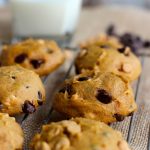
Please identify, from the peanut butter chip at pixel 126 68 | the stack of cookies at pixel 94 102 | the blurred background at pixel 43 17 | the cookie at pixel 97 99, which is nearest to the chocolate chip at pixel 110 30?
the blurred background at pixel 43 17

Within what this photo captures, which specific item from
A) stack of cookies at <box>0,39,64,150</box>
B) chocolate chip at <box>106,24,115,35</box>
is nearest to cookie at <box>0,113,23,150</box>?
stack of cookies at <box>0,39,64,150</box>

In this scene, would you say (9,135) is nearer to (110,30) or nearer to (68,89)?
(68,89)

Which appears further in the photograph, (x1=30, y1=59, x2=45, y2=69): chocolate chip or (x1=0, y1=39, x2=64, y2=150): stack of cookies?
(x1=30, y1=59, x2=45, y2=69): chocolate chip

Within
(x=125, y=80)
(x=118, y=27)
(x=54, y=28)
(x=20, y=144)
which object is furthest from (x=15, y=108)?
(x=118, y=27)

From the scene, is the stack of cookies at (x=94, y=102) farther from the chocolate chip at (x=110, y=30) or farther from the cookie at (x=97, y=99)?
the chocolate chip at (x=110, y=30)

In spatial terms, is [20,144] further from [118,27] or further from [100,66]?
[118,27]

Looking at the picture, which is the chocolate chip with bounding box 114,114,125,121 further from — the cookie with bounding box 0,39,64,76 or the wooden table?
the cookie with bounding box 0,39,64,76
